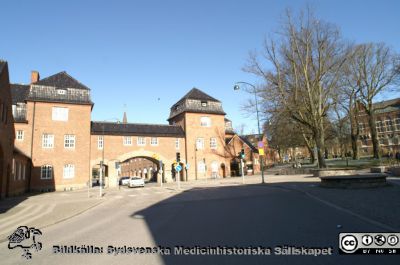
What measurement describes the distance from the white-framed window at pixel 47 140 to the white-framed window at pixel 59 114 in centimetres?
228

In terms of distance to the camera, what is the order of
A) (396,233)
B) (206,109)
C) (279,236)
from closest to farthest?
(396,233) < (279,236) < (206,109)

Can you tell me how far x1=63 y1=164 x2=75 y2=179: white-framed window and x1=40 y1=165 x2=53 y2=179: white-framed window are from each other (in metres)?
1.55

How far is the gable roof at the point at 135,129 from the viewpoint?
40.0m

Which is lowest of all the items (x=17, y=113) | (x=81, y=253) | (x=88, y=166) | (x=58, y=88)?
(x=81, y=253)

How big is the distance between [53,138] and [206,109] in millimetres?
24133

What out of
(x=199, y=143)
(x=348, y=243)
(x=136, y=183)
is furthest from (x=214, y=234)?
(x=199, y=143)

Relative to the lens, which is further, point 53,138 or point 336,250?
point 53,138

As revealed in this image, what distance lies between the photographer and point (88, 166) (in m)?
37.0

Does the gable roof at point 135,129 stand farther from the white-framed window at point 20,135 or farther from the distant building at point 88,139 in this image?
the white-framed window at point 20,135

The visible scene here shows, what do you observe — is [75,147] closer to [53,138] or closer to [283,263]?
[53,138]

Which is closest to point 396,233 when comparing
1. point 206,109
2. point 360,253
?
point 360,253

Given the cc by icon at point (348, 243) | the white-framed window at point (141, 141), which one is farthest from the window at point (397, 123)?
the cc by icon at point (348, 243)

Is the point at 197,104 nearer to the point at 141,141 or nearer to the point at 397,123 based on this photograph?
the point at 141,141

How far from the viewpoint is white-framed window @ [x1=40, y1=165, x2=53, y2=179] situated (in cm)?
3396
